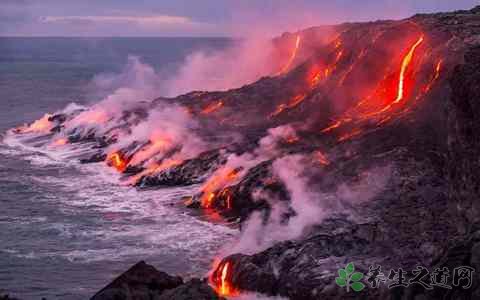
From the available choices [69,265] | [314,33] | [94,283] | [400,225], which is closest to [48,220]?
[69,265]

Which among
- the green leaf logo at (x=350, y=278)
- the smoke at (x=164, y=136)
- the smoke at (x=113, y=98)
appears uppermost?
the smoke at (x=113, y=98)

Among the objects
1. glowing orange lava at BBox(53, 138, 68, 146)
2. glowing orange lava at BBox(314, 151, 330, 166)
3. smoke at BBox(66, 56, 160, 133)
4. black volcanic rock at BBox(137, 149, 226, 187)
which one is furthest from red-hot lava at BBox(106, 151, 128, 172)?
glowing orange lava at BBox(314, 151, 330, 166)

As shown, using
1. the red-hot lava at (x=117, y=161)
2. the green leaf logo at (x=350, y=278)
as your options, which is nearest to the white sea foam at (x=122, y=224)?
the red-hot lava at (x=117, y=161)

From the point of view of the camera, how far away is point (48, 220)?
43.6 meters

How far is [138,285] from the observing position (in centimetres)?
2381

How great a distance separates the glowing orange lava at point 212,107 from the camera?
2613 inches

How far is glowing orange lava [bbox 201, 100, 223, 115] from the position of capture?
66375 mm

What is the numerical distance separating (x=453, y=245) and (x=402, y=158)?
21.9m

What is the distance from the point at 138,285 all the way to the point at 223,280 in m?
6.71

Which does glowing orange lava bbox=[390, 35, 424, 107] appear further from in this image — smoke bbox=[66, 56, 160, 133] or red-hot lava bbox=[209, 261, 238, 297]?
smoke bbox=[66, 56, 160, 133]

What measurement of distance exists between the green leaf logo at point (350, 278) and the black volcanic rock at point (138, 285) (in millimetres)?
5785

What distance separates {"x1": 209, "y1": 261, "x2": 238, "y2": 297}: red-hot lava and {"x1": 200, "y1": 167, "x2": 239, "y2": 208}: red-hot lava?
14327 mm

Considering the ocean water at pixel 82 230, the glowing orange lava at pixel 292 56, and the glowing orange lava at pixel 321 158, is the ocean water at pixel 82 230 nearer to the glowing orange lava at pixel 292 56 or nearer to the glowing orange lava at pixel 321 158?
the glowing orange lava at pixel 321 158

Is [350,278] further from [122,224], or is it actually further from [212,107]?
[212,107]
